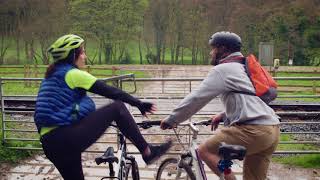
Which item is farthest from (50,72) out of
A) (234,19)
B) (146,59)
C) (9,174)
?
(146,59)

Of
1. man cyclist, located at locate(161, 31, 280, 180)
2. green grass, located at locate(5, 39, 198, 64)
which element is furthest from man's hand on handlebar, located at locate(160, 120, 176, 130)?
green grass, located at locate(5, 39, 198, 64)

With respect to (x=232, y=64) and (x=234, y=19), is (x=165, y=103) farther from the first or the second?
(x=234, y=19)

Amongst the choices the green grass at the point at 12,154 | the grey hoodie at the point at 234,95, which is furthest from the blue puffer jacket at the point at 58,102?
the green grass at the point at 12,154

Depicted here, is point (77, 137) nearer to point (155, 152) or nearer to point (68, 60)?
point (68, 60)

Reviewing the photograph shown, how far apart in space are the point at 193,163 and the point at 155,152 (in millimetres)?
489

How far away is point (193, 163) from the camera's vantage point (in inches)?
177

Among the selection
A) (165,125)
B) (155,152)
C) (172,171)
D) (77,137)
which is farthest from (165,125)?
(172,171)

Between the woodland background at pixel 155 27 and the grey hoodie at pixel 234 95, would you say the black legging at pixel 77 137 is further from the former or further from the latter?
the woodland background at pixel 155 27

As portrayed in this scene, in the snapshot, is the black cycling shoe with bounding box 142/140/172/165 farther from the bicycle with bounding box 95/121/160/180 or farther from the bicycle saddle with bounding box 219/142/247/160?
the bicycle saddle with bounding box 219/142/247/160

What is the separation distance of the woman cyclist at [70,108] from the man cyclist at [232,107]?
1.64 ft

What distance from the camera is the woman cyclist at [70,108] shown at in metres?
3.56

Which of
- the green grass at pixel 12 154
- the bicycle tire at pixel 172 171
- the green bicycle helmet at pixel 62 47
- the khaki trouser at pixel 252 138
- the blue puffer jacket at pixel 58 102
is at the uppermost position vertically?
the green bicycle helmet at pixel 62 47

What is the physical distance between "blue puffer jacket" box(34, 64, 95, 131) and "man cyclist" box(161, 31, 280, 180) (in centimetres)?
99

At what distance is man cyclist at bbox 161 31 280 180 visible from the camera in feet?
12.9
